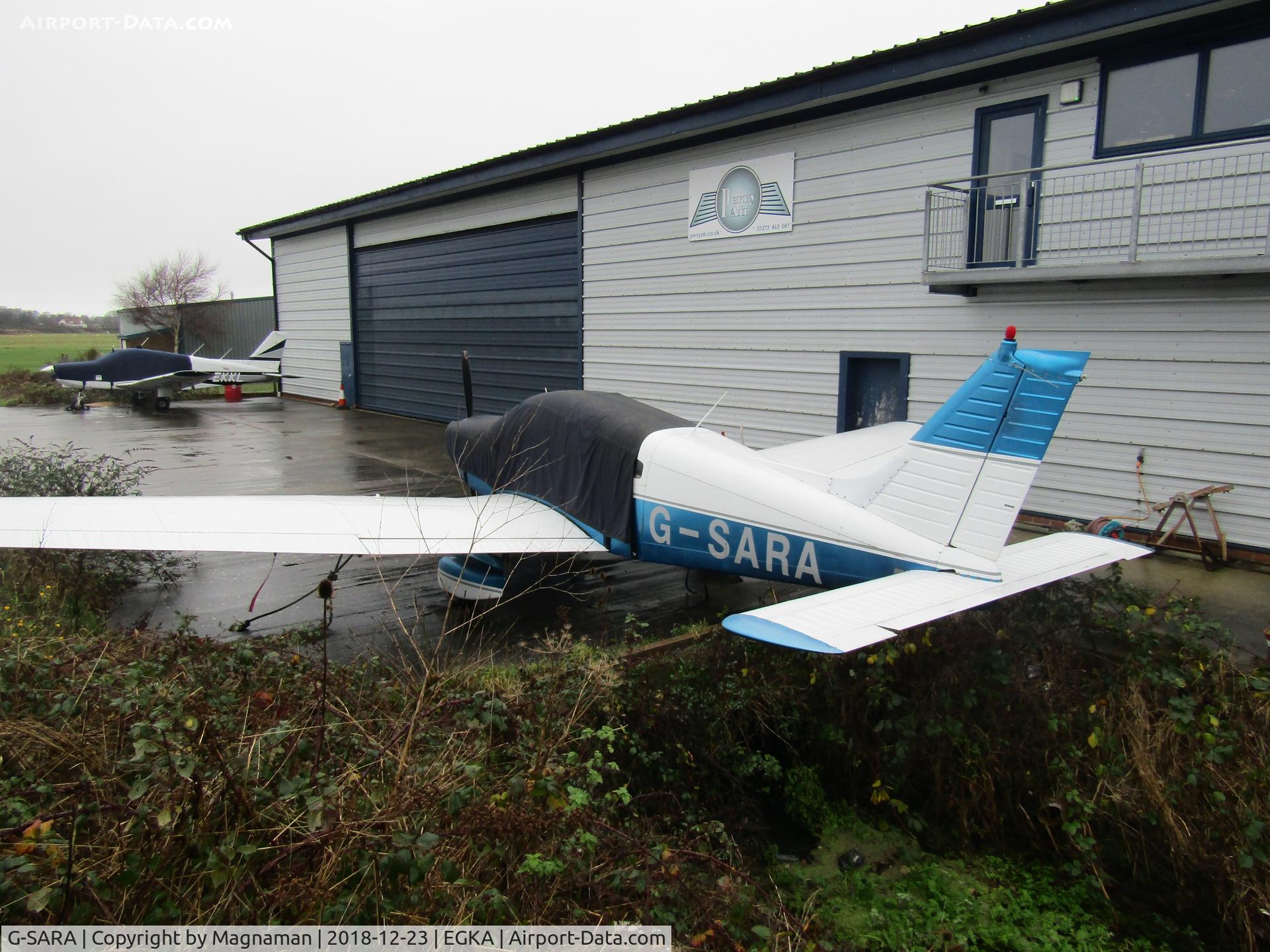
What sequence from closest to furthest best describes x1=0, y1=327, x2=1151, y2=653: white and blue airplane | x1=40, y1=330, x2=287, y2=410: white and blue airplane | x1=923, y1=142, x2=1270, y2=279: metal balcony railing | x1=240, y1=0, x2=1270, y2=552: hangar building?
x1=0, y1=327, x2=1151, y2=653: white and blue airplane, x1=923, y1=142, x2=1270, y2=279: metal balcony railing, x1=240, y1=0, x2=1270, y2=552: hangar building, x1=40, y1=330, x2=287, y2=410: white and blue airplane

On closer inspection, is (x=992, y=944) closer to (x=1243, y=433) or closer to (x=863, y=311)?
(x=1243, y=433)

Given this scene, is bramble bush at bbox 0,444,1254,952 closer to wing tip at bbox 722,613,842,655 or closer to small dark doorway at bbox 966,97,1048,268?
wing tip at bbox 722,613,842,655

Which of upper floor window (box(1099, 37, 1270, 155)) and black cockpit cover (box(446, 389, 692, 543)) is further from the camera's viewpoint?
upper floor window (box(1099, 37, 1270, 155))

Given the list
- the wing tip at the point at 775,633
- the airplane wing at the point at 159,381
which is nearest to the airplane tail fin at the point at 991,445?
the wing tip at the point at 775,633

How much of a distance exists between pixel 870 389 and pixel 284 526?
7.28 meters

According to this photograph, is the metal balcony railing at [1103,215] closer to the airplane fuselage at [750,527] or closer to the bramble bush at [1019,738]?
the bramble bush at [1019,738]

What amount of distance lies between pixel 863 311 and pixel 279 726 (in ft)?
28.6

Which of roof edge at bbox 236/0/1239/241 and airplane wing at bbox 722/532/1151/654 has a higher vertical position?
roof edge at bbox 236/0/1239/241

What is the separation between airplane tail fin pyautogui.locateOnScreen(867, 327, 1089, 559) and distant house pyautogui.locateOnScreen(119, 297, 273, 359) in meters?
32.3

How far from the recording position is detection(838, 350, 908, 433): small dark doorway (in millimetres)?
10086

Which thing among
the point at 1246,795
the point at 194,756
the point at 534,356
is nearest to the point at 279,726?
the point at 194,756

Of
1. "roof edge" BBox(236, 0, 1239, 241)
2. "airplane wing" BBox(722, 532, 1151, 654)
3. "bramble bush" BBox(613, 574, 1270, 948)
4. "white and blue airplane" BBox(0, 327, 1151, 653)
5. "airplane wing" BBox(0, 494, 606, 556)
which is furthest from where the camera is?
"roof edge" BBox(236, 0, 1239, 241)

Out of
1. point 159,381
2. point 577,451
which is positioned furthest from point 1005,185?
point 159,381

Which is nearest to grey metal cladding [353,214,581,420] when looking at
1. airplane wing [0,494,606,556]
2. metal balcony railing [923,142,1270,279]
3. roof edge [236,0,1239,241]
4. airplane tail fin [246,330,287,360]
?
roof edge [236,0,1239,241]
